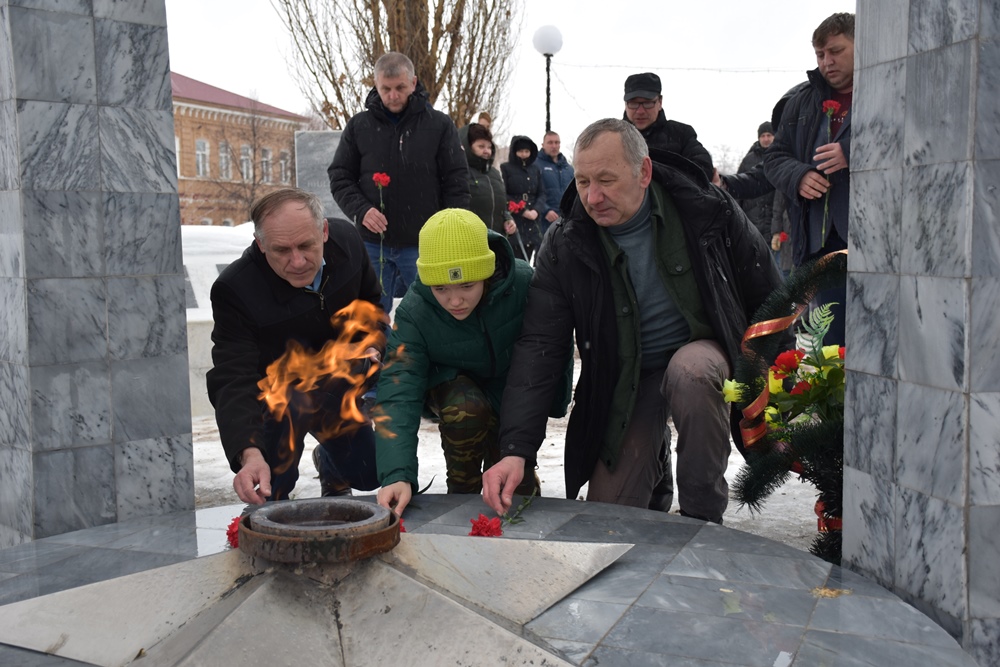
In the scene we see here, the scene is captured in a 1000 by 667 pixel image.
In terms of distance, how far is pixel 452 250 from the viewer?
3506 millimetres

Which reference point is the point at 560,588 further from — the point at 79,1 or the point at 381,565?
the point at 79,1

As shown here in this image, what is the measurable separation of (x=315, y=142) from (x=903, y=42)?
9576 millimetres

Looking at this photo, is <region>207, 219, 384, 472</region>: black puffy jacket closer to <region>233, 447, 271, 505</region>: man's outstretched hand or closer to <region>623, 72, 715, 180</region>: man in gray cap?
<region>233, 447, 271, 505</region>: man's outstretched hand

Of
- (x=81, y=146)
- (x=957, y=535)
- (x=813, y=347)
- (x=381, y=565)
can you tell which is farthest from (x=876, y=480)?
(x=81, y=146)

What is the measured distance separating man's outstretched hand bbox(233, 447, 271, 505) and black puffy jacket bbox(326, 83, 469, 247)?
320 centimetres

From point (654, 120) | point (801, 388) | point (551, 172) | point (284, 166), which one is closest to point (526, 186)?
point (551, 172)

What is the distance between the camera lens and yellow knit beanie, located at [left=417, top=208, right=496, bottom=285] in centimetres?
350

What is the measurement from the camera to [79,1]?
3.65 meters

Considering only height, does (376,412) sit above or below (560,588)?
above

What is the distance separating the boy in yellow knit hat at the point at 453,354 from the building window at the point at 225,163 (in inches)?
1663

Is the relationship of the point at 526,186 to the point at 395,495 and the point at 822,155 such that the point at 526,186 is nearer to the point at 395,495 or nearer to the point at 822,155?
the point at 822,155

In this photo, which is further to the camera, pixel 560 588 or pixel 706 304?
pixel 706 304

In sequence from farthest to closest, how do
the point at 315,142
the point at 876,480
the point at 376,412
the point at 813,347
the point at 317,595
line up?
the point at 315,142 < the point at 376,412 < the point at 813,347 < the point at 876,480 < the point at 317,595

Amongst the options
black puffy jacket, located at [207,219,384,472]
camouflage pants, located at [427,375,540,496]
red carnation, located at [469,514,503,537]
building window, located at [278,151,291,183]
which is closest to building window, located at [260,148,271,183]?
building window, located at [278,151,291,183]
